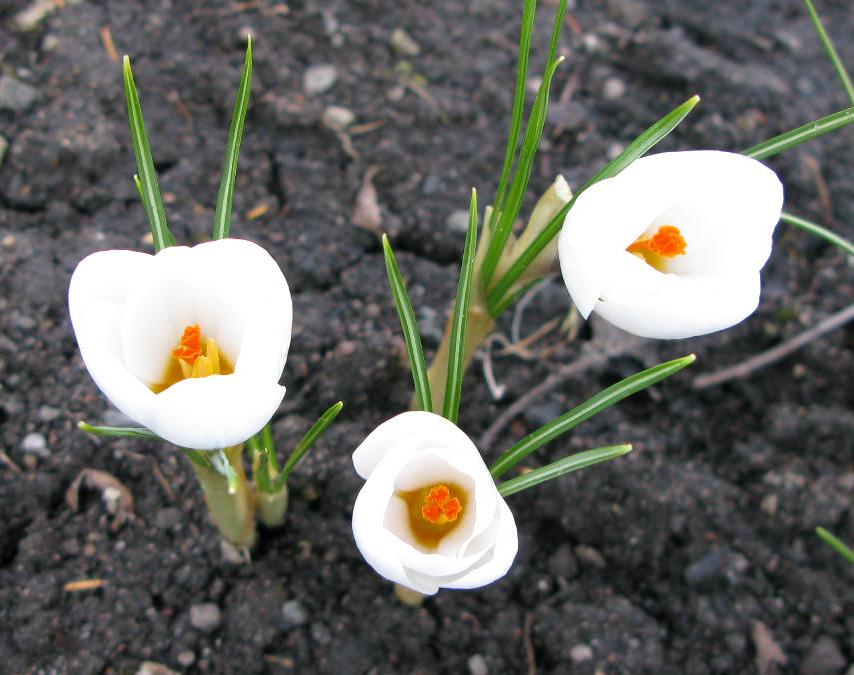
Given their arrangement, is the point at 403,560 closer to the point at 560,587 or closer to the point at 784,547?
the point at 560,587

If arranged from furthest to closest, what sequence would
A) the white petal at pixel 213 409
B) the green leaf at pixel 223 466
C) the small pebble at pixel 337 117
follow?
the small pebble at pixel 337 117 < the green leaf at pixel 223 466 < the white petal at pixel 213 409

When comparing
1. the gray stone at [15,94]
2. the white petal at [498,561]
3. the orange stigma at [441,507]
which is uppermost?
the white petal at [498,561]

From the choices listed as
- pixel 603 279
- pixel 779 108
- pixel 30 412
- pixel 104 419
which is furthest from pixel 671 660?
pixel 779 108

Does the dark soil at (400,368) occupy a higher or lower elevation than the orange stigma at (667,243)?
lower

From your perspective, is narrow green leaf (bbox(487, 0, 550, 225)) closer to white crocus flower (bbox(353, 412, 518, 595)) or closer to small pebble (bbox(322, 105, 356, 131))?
white crocus flower (bbox(353, 412, 518, 595))

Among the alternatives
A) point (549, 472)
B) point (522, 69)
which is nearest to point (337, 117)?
point (522, 69)

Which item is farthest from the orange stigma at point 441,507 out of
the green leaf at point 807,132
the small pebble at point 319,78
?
the small pebble at point 319,78

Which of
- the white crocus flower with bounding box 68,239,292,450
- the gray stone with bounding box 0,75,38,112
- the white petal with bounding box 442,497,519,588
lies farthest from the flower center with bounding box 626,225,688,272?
the gray stone with bounding box 0,75,38,112

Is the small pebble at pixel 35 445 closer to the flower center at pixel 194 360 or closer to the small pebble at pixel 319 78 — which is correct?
the flower center at pixel 194 360
